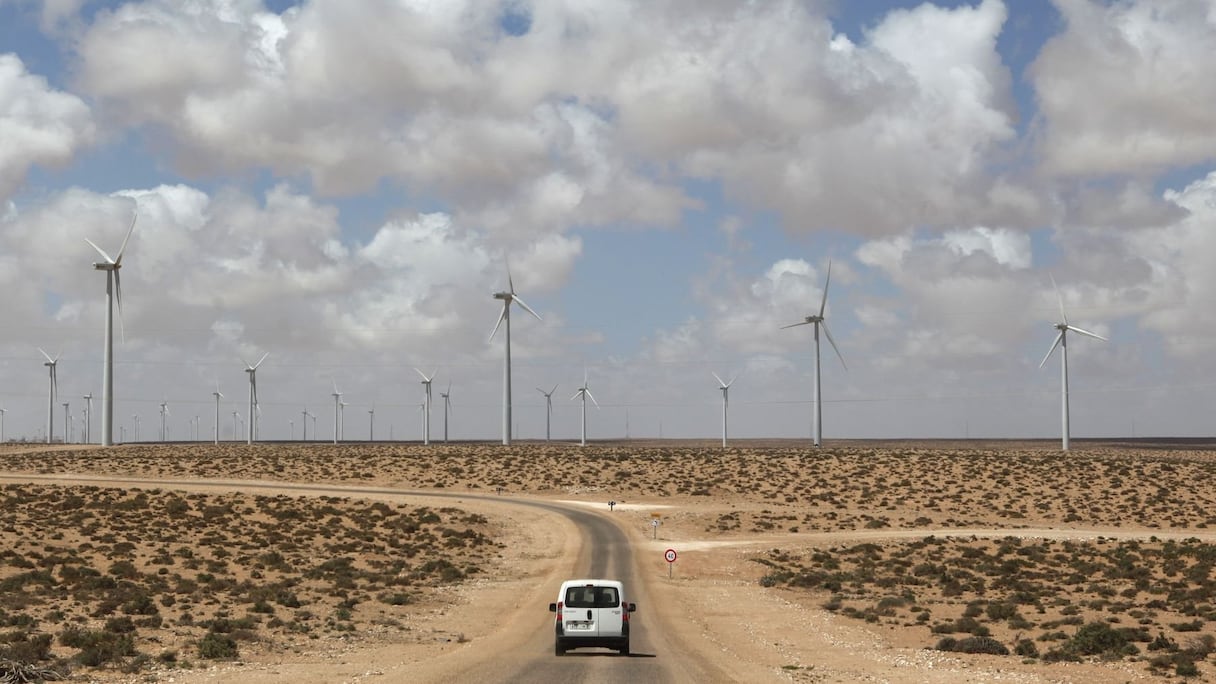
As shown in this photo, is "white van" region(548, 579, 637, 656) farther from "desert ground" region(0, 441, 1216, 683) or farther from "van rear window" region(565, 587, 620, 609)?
"desert ground" region(0, 441, 1216, 683)

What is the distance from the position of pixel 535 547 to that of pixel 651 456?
77143 mm

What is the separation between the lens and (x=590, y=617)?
37969 millimetres

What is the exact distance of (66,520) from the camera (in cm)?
7456

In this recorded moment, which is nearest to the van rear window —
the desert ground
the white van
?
the white van

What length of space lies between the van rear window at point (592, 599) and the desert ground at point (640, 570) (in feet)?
10.3

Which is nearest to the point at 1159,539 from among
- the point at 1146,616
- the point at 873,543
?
the point at 873,543

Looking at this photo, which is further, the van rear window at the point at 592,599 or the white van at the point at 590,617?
the van rear window at the point at 592,599

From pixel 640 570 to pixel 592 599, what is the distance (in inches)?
1153

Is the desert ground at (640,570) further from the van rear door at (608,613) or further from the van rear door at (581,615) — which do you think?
the van rear door at (581,615)

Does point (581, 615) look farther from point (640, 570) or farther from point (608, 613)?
point (640, 570)

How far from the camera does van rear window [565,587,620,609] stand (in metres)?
38.1

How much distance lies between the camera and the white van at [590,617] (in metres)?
37.9

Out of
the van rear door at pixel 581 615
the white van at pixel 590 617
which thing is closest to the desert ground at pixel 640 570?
the white van at pixel 590 617

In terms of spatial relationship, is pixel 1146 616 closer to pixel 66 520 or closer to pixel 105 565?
pixel 105 565
